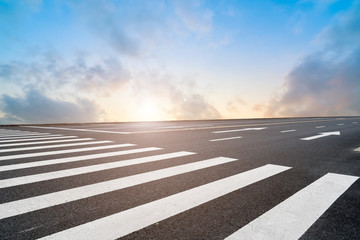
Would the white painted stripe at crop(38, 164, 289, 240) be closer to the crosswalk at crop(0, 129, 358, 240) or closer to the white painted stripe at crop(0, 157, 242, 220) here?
the crosswalk at crop(0, 129, 358, 240)

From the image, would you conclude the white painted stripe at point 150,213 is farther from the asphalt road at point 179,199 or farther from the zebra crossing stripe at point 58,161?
the zebra crossing stripe at point 58,161

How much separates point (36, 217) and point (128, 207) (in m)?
0.99

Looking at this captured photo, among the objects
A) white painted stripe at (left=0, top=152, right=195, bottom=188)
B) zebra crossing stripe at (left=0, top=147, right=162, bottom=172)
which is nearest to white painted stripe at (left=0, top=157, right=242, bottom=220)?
white painted stripe at (left=0, top=152, right=195, bottom=188)

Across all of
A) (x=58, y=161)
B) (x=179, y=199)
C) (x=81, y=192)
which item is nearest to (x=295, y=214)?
(x=179, y=199)

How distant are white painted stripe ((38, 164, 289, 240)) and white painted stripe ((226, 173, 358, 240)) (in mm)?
728

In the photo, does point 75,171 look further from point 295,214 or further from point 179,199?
point 295,214

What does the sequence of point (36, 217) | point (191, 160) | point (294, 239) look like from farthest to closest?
point (191, 160) → point (36, 217) → point (294, 239)

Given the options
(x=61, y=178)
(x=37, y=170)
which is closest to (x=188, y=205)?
(x=61, y=178)

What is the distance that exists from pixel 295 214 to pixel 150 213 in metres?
1.64

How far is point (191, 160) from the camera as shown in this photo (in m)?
5.25

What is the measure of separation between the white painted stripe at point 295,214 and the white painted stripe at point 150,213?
73 cm

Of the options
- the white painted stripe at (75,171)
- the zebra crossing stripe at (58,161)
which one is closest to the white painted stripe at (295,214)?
the white painted stripe at (75,171)

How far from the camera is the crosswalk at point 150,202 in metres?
2.14

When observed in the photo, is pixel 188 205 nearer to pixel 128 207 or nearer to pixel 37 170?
pixel 128 207
